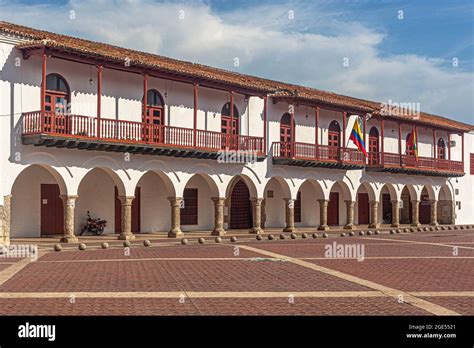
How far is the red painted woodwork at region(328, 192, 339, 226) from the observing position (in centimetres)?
3544

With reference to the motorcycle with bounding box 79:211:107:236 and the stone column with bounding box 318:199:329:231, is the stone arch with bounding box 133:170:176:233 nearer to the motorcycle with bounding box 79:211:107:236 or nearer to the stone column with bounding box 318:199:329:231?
the motorcycle with bounding box 79:211:107:236

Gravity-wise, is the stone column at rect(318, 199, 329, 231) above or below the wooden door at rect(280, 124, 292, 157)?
below

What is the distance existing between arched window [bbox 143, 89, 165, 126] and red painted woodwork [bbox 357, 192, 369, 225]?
16.3 meters

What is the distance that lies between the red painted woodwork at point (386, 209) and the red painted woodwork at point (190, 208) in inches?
587

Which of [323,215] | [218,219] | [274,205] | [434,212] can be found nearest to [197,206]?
[218,219]

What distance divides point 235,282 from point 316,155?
18848 millimetres

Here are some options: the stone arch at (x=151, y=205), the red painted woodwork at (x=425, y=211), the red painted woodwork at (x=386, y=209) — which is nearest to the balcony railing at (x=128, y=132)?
the stone arch at (x=151, y=205)

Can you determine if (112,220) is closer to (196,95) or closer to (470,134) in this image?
(196,95)

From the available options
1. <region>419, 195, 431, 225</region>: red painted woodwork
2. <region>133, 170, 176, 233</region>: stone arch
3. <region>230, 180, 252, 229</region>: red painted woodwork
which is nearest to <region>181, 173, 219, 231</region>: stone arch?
<region>133, 170, 176, 233</region>: stone arch

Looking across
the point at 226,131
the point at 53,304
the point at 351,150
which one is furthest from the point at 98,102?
the point at 351,150

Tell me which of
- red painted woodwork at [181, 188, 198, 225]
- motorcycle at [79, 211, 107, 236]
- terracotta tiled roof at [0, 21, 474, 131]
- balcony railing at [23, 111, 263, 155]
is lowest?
motorcycle at [79, 211, 107, 236]

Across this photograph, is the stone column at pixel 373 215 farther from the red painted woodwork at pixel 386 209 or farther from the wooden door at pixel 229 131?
the wooden door at pixel 229 131

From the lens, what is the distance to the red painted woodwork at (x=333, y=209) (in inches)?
1395

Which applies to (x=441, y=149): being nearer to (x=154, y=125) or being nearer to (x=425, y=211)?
(x=425, y=211)
